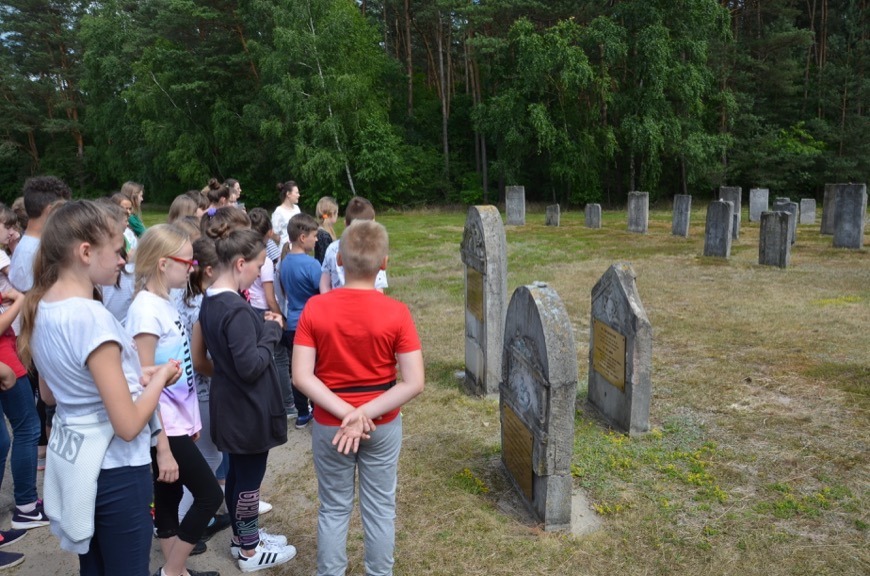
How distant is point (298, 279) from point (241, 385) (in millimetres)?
2196

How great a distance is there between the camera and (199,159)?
123ft

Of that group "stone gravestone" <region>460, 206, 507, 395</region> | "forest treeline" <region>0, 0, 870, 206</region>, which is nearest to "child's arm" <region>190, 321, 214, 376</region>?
"stone gravestone" <region>460, 206, 507, 395</region>

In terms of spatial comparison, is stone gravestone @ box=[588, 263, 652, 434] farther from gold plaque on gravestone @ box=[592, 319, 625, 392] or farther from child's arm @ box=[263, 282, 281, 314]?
child's arm @ box=[263, 282, 281, 314]

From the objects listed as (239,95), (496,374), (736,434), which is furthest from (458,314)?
(239,95)

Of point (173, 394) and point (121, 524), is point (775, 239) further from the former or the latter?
point (121, 524)

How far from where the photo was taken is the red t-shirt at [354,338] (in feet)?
8.79

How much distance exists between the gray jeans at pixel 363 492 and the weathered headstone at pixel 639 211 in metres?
18.2

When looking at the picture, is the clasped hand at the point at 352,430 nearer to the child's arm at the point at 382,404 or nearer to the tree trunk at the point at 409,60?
the child's arm at the point at 382,404

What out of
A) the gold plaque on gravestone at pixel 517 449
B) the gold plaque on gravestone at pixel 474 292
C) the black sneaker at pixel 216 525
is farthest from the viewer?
the gold plaque on gravestone at pixel 474 292

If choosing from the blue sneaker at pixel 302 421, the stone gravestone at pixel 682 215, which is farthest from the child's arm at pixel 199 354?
the stone gravestone at pixel 682 215

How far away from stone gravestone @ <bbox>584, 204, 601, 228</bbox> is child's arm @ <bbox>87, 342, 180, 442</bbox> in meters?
20.3

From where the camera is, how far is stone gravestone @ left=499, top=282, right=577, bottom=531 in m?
3.77

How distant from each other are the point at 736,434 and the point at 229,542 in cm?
397

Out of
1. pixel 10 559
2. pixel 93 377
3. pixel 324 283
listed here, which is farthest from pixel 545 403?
pixel 10 559
